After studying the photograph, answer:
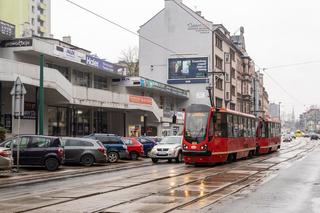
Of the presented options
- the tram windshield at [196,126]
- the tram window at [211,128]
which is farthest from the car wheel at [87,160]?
the tram window at [211,128]

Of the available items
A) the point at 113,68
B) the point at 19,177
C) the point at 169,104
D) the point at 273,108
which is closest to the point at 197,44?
the point at 169,104

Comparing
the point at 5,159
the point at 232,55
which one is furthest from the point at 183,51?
the point at 5,159

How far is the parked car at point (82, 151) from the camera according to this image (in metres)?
27.3

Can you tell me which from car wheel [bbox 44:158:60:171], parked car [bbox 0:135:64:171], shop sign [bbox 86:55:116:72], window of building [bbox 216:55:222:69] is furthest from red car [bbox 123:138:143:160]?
window of building [bbox 216:55:222:69]

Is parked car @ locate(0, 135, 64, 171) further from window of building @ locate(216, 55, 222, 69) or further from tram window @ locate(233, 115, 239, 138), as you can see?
window of building @ locate(216, 55, 222, 69)

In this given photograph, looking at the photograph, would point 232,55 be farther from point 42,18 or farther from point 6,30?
point 6,30

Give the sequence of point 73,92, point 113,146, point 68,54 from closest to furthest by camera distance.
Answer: point 113,146 → point 73,92 → point 68,54

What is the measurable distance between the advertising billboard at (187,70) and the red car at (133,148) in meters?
37.3

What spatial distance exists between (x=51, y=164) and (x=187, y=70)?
48.9 metres

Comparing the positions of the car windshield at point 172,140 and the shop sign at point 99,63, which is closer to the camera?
the car windshield at point 172,140

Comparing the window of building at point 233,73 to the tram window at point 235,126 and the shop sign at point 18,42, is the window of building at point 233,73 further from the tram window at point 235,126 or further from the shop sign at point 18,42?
the tram window at point 235,126

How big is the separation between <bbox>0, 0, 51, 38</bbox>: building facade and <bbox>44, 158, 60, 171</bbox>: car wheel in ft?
200

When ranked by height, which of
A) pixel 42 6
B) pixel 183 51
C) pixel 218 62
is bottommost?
pixel 218 62

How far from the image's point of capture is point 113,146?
3161 cm
